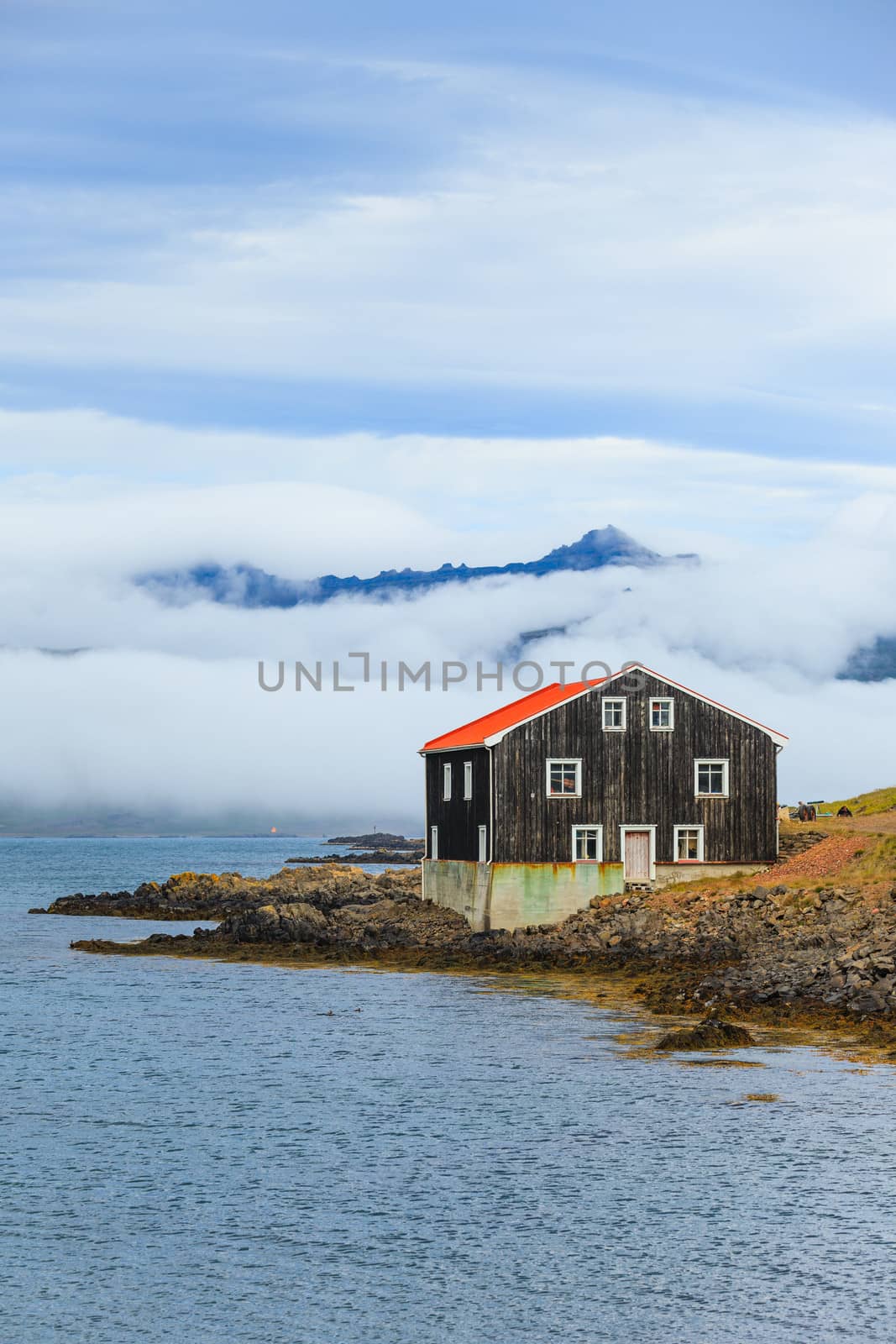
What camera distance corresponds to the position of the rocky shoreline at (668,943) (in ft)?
130

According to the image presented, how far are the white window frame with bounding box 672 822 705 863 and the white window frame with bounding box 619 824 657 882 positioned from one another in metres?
0.84

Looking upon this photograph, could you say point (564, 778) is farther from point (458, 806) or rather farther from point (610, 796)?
point (458, 806)

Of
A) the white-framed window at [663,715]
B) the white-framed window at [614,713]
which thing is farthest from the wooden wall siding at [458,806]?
the white-framed window at [663,715]

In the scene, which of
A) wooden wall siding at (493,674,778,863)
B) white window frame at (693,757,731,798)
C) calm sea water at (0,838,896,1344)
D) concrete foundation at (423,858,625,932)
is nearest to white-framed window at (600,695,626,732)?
wooden wall siding at (493,674,778,863)

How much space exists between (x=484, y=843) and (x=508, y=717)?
19.1 ft

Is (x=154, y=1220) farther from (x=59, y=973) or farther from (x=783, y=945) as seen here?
(x=59, y=973)

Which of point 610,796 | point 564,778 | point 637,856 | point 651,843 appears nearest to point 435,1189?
point 564,778

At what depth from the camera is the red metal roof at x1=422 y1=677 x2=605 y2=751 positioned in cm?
6003

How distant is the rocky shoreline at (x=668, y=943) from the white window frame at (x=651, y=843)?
1.26m

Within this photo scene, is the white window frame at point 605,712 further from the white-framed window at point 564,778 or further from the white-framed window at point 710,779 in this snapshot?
the white-framed window at point 710,779

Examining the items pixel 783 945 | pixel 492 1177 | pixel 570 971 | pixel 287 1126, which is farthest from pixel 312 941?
pixel 492 1177

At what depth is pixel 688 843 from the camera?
199 ft

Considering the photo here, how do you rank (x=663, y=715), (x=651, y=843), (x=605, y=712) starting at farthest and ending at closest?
1. (x=663, y=715)
2. (x=651, y=843)
3. (x=605, y=712)

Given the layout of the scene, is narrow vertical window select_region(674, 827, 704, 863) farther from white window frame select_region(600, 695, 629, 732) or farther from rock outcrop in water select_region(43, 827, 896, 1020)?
white window frame select_region(600, 695, 629, 732)
